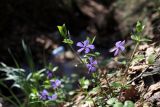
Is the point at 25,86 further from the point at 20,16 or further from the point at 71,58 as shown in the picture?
the point at 20,16

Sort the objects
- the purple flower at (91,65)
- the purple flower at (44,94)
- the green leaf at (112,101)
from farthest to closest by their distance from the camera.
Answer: the purple flower at (44,94), the purple flower at (91,65), the green leaf at (112,101)

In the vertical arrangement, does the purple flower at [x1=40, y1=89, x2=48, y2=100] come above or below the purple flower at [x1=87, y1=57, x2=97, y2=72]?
above

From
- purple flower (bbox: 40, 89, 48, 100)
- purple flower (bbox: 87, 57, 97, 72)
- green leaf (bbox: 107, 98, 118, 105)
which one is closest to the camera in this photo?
green leaf (bbox: 107, 98, 118, 105)

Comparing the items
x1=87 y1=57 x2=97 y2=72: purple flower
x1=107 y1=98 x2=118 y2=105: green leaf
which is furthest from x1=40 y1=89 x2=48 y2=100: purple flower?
x1=107 y1=98 x2=118 y2=105: green leaf

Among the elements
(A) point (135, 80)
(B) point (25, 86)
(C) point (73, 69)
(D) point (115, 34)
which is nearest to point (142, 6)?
(D) point (115, 34)

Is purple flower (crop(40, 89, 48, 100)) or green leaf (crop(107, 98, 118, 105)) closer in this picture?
green leaf (crop(107, 98, 118, 105))

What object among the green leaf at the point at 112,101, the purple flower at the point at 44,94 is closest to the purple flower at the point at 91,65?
the green leaf at the point at 112,101

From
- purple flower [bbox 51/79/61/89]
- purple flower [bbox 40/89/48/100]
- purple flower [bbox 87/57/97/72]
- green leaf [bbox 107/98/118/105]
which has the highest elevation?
purple flower [bbox 51/79/61/89]

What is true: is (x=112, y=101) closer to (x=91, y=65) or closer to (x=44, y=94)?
(x=91, y=65)

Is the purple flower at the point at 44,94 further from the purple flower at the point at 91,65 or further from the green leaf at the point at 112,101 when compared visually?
the green leaf at the point at 112,101

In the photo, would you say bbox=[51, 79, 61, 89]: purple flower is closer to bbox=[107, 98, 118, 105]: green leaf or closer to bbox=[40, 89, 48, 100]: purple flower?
bbox=[40, 89, 48, 100]: purple flower

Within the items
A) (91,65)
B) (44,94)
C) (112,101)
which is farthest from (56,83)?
(112,101)
